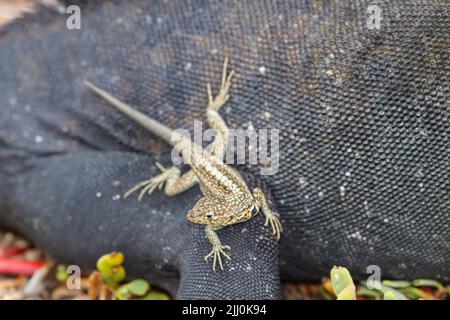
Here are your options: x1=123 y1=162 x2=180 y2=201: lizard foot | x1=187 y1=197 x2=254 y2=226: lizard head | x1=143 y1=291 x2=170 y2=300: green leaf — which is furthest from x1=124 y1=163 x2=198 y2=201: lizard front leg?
x1=143 y1=291 x2=170 y2=300: green leaf

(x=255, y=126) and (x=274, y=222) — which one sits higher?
(x=255, y=126)

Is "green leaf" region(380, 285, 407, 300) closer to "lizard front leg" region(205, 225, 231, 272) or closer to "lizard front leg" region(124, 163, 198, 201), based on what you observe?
"lizard front leg" region(205, 225, 231, 272)

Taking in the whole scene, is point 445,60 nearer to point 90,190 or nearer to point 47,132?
point 90,190

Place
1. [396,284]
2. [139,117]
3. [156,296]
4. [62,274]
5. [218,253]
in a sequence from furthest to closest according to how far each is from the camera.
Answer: [62,274] < [139,117] < [156,296] < [396,284] < [218,253]

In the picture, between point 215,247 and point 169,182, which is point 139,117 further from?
point 215,247

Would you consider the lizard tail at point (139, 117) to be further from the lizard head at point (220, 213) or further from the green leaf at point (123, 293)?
the green leaf at point (123, 293)

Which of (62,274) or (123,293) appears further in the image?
(62,274)

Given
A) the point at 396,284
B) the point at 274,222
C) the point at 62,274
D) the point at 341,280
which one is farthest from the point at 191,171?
the point at 396,284

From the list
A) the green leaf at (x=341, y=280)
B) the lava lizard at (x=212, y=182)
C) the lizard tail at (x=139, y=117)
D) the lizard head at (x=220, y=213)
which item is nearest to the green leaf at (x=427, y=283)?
the green leaf at (x=341, y=280)
